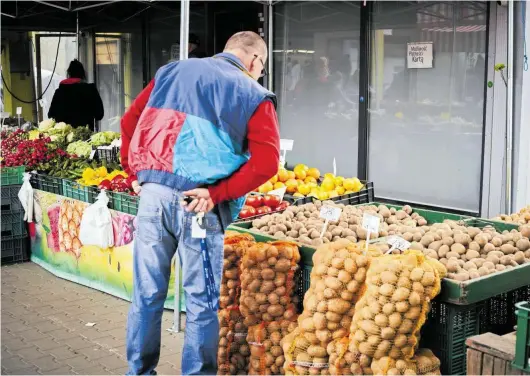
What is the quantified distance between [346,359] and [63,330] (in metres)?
2.80

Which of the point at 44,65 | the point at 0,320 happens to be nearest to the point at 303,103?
the point at 0,320

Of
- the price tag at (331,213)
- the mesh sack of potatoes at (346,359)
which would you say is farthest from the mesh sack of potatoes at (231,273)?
the mesh sack of potatoes at (346,359)

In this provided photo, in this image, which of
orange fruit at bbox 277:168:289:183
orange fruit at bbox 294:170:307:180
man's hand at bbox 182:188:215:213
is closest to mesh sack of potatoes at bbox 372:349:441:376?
man's hand at bbox 182:188:215:213

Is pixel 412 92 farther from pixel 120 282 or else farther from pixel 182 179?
pixel 182 179

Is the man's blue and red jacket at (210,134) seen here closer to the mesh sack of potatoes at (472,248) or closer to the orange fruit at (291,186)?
the mesh sack of potatoes at (472,248)

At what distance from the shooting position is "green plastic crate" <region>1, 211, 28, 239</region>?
751 cm

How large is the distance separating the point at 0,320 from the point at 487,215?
4928 mm

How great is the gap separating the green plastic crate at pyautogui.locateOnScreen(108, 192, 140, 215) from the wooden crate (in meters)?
3.69

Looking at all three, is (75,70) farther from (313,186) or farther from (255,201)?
(255,201)

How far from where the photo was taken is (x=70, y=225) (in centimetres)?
695

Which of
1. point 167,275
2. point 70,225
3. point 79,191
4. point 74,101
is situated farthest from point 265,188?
point 74,101

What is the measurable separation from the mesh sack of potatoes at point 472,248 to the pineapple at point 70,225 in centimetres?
352

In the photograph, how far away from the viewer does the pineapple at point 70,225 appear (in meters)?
6.84

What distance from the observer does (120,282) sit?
21.1ft
